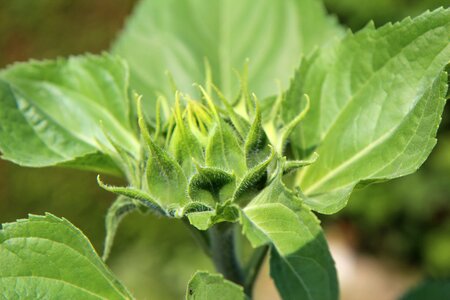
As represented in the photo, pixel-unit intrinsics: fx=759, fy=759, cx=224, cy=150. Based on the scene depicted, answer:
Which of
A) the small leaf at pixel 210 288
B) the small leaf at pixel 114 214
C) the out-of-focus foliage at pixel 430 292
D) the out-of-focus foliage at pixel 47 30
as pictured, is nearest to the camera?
the small leaf at pixel 210 288

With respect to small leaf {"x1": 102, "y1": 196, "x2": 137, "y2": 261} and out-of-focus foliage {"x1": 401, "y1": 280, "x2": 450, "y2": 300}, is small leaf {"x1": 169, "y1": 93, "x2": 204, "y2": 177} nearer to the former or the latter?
small leaf {"x1": 102, "y1": 196, "x2": 137, "y2": 261}

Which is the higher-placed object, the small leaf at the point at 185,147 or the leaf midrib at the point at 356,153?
the small leaf at the point at 185,147

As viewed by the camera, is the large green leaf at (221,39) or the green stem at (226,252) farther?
the large green leaf at (221,39)

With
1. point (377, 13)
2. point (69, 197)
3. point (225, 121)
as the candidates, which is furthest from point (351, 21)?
point (225, 121)

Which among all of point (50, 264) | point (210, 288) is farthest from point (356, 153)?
point (50, 264)

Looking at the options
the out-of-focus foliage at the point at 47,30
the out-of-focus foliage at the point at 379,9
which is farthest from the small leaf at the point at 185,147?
the out-of-focus foliage at the point at 47,30

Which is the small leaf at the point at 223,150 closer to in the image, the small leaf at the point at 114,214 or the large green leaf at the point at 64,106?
the small leaf at the point at 114,214

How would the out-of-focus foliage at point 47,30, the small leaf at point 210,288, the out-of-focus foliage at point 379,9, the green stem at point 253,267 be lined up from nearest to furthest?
the small leaf at point 210,288, the green stem at point 253,267, the out-of-focus foliage at point 379,9, the out-of-focus foliage at point 47,30
